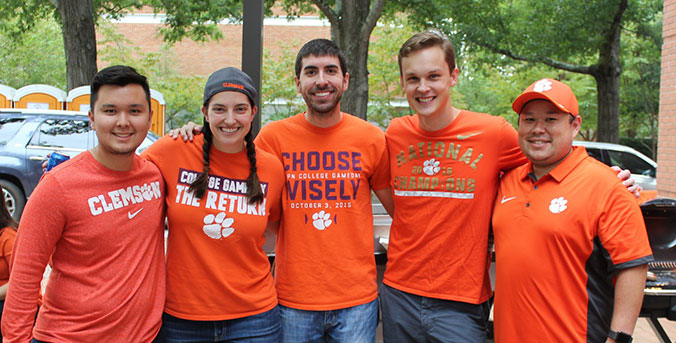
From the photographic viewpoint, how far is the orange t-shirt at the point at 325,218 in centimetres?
289

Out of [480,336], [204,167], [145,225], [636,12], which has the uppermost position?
[636,12]

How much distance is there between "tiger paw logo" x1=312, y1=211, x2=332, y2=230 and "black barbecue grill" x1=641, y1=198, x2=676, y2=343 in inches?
81.5

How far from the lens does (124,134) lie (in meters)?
2.40

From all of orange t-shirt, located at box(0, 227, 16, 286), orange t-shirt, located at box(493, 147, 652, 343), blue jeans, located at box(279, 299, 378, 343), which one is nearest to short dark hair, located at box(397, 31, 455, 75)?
orange t-shirt, located at box(493, 147, 652, 343)

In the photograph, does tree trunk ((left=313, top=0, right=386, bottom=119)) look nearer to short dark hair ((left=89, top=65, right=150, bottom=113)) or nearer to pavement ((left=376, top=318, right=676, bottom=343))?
pavement ((left=376, top=318, right=676, bottom=343))

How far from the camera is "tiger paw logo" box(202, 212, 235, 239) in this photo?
261 cm

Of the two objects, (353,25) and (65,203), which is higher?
(353,25)

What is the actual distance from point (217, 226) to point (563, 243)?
63.1 inches

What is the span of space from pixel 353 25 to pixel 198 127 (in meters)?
8.91

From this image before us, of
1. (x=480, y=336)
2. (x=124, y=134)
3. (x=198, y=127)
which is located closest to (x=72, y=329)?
(x=124, y=134)

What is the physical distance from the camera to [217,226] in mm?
2611

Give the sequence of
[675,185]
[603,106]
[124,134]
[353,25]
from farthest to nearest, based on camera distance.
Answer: [603,106] < [353,25] < [675,185] < [124,134]

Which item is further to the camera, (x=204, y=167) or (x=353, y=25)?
(x=353, y=25)

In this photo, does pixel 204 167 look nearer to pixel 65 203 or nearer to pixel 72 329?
pixel 65 203
